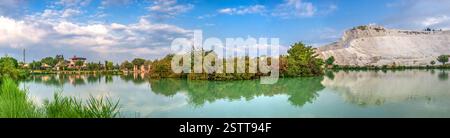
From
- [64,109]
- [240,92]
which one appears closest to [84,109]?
[64,109]

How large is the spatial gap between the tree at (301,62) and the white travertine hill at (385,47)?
13.2 m

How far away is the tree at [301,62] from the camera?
18.7m

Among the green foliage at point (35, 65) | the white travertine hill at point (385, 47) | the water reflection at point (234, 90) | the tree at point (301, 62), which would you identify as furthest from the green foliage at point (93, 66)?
the white travertine hill at point (385, 47)

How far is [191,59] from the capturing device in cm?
1670

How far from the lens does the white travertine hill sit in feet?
115

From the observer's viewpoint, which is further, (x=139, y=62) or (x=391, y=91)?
(x=139, y=62)

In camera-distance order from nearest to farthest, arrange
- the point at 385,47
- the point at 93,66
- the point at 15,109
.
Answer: the point at 15,109
the point at 93,66
the point at 385,47

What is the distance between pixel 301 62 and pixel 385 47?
2214 cm

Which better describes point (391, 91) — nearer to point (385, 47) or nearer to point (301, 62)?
point (301, 62)


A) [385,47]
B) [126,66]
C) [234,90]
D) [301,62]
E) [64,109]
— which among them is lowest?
[234,90]

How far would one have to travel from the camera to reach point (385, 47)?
1501 inches
